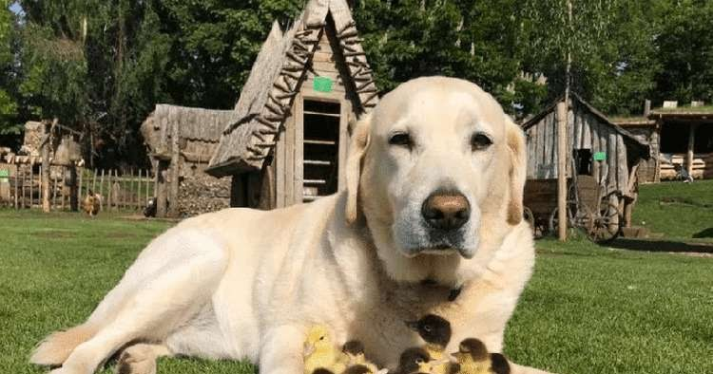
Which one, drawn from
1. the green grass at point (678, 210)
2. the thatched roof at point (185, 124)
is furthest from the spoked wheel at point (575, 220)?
the thatched roof at point (185, 124)

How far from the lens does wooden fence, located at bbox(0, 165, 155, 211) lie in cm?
2947

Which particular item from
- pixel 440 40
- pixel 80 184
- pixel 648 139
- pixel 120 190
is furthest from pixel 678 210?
pixel 80 184

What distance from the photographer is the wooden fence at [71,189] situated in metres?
29.5

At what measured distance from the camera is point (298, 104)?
1270 centimetres

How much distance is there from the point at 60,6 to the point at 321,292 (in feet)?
136

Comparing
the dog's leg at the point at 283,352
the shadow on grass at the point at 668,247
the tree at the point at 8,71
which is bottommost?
the shadow on grass at the point at 668,247

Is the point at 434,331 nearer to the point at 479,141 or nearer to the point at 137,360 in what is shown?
the point at 479,141

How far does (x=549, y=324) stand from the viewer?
5.18m

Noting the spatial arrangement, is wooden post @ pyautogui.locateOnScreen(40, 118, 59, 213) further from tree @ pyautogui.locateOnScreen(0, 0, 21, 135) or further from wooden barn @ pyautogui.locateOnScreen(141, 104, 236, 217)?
tree @ pyautogui.locateOnScreen(0, 0, 21, 135)

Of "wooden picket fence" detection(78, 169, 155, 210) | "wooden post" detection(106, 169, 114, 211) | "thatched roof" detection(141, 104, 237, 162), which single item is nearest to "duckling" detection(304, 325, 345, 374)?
"thatched roof" detection(141, 104, 237, 162)

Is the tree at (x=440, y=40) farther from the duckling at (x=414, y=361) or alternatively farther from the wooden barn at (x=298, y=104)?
the duckling at (x=414, y=361)

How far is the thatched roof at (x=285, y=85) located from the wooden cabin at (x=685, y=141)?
30474mm

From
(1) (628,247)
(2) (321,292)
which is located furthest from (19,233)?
(1) (628,247)

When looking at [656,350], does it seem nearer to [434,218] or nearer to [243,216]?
[434,218]
